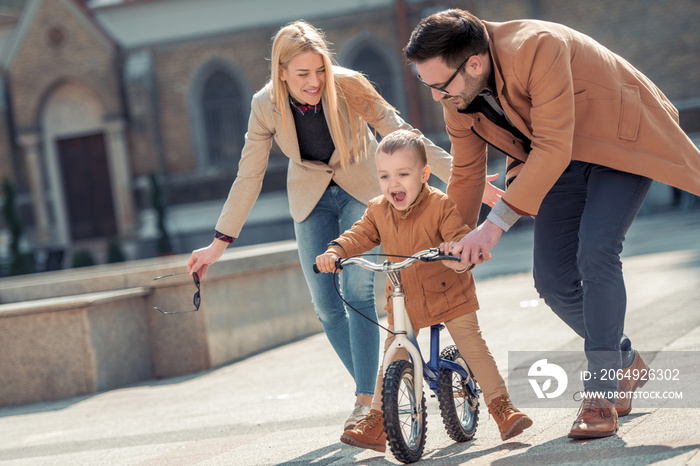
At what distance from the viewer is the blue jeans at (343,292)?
15.1ft

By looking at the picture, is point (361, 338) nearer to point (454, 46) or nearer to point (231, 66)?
point (454, 46)

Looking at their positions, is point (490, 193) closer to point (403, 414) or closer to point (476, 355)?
point (476, 355)

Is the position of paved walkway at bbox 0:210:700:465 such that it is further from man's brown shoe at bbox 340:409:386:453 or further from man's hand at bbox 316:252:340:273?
man's hand at bbox 316:252:340:273

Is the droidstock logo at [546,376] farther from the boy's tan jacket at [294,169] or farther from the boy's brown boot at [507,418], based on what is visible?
the boy's tan jacket at [294,169]

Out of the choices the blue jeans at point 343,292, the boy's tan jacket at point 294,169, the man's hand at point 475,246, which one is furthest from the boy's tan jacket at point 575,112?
the blue jeans at point 343,292

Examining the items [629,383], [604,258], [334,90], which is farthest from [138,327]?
[604,258]

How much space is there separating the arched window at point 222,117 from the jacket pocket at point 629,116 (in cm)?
2167

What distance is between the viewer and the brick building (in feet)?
79.6

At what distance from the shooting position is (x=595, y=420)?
12.1 feet

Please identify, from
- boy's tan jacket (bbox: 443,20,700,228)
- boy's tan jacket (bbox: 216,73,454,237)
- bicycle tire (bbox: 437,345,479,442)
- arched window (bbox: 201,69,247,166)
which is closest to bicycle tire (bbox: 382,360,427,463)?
bicycle tire (bbox: 437,345,479,442)

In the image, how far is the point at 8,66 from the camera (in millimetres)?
25125

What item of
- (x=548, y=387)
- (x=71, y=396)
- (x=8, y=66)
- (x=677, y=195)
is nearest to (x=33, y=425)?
(x=71, y=396)

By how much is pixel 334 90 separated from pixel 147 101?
21138 mm

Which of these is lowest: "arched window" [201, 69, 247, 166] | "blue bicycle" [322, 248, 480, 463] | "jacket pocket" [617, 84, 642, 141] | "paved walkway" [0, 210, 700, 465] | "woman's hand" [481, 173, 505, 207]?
"paved walkway" [0, 210, 700, 465]
